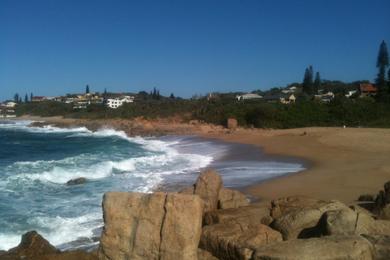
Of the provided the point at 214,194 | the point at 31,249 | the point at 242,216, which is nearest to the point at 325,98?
the point at 214,194

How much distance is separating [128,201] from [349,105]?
175 feet

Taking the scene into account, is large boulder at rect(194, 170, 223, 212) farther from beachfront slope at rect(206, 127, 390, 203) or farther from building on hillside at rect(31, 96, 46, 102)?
building on hillside at rect(31, 96, 46, 102)

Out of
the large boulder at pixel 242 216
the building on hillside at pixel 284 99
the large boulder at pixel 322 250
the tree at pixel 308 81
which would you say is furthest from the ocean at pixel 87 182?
the tree at pixel 308 81

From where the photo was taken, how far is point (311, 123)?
181 ft

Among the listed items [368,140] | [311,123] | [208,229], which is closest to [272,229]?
[208,229]

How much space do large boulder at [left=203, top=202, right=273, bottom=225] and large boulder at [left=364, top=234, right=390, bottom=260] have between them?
2069 mm

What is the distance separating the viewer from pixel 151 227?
6.69 meters

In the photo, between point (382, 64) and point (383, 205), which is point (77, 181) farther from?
point (382, 64)

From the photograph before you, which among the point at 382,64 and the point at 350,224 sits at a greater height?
the point at 382,64

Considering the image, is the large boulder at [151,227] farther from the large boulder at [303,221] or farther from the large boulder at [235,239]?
the large boulder at [303,221]

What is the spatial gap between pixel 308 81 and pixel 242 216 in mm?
87133

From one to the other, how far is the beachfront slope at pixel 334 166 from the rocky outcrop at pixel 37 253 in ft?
25.2

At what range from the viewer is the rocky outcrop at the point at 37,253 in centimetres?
834

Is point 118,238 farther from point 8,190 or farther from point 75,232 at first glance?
point 8,190
